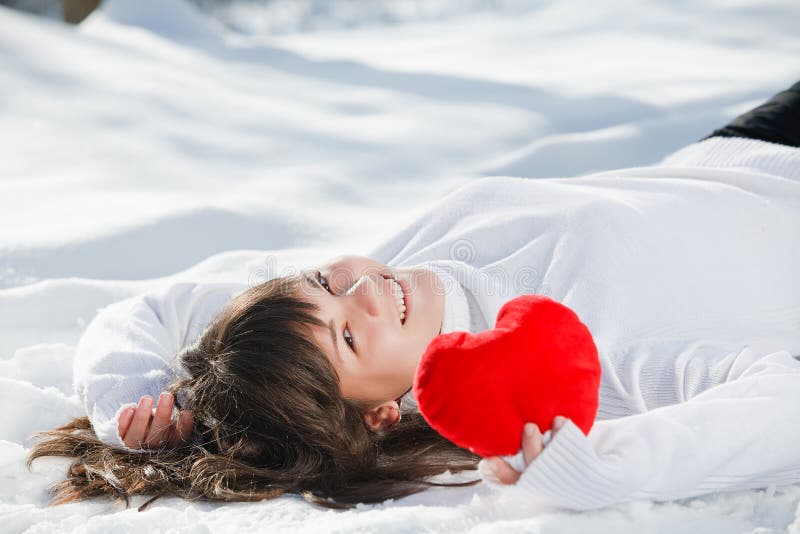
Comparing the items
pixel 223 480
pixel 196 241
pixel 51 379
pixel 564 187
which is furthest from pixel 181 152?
pixel 223 480

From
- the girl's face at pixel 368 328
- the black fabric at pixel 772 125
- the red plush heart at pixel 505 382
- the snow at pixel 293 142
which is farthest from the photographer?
the black fabric at pixel 772 125

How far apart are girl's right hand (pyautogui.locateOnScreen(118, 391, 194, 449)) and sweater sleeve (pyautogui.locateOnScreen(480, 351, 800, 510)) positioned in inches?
14.6

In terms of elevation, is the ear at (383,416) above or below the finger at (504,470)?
below

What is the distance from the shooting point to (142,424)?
96 centimetres

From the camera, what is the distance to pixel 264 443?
0.95 metres

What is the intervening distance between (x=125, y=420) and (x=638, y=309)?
0.63m

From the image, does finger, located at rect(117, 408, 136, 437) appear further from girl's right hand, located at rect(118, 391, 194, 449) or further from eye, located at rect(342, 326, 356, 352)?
eye, located at rect(342, 326, 356, 352)

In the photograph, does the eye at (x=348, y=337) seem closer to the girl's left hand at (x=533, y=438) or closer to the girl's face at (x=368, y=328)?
the girl's face at (x=368, y=328)

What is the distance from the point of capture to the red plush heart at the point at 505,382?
74 cm

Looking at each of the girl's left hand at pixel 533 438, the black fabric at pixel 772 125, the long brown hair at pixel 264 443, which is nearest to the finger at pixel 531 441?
the girl's left hand at pixel 533 438

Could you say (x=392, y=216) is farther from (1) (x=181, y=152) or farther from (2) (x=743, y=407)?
(2) (x=743, y=407)

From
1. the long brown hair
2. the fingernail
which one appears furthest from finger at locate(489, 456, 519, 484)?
the long brown hair

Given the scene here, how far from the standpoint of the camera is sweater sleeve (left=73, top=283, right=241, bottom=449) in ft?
3.37

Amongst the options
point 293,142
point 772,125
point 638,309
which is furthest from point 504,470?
point 293,142
